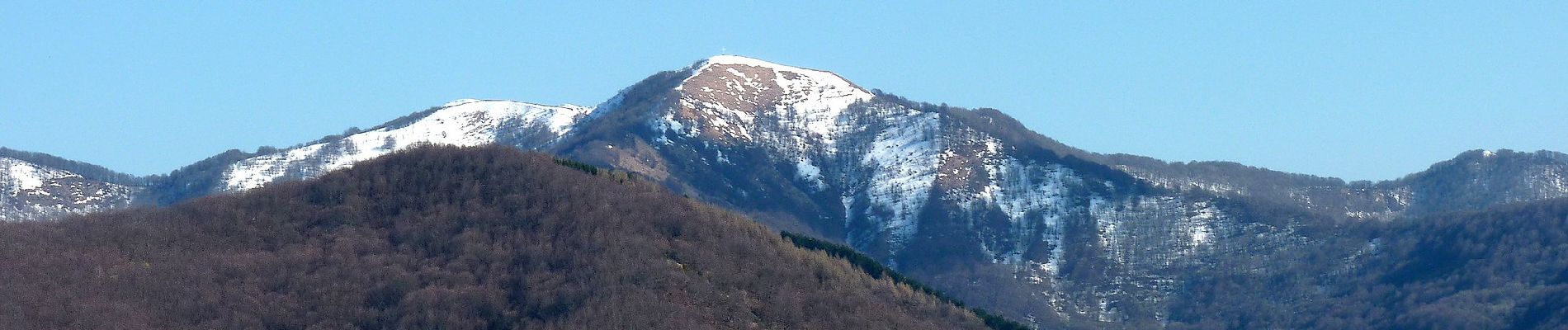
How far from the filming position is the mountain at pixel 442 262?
150 metres

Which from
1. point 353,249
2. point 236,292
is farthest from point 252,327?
point 353,249

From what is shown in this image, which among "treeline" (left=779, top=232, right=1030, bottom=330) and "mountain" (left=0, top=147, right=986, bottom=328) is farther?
"treeline" (left=779, top=232, right=1030, bottom=330)

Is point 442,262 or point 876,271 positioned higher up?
point 442,262

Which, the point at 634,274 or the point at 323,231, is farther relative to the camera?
the point at 323,231

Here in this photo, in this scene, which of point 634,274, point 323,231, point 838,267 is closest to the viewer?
point 634,274

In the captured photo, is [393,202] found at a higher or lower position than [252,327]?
higher

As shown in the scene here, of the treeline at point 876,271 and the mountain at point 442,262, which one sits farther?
the treeline at point 876,271

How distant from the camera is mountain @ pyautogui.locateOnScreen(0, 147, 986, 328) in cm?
14988

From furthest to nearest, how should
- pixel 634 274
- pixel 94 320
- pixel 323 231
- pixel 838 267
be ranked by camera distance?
pixel 838 267
pixel 323 231
pixel 634 274
pixel 94 320

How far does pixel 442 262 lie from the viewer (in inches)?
6368

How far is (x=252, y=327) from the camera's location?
481ft

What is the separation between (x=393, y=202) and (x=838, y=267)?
4515 centimetres

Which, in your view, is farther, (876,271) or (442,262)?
(876,271)

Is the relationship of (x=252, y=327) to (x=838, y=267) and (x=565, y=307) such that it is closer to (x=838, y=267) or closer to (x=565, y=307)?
(x=565, y=307)
